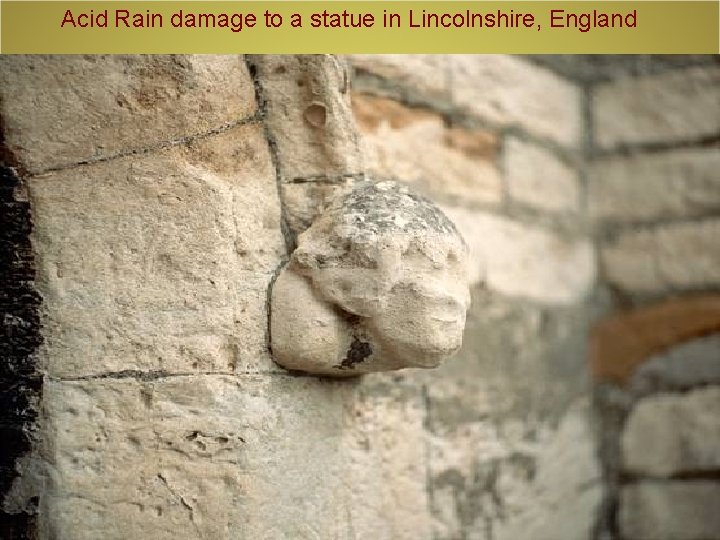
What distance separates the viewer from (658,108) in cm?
209

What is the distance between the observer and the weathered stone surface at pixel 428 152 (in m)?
1.52

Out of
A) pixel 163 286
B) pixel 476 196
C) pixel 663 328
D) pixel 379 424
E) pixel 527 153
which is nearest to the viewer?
pixel 163 286

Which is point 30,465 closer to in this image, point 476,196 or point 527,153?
point 476,196

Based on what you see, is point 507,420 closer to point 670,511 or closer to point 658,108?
point 670,511

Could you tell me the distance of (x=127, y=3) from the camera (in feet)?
4.09

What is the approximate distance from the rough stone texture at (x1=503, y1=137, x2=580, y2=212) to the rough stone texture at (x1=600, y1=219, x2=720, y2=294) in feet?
0.51

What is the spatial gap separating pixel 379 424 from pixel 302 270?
0.31 meters

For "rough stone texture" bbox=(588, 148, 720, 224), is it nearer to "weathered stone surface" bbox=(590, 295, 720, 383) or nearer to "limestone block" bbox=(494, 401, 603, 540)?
"weathered stone surface" bbox=(590, 295, 720, 383)

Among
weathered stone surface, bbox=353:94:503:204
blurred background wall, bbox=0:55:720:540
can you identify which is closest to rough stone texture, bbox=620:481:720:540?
blurred background wall, bbox=0:55:720:540

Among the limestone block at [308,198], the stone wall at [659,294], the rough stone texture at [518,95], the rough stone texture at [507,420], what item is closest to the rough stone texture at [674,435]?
the stone wall at [659,294]

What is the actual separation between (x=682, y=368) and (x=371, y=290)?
1.09 metres

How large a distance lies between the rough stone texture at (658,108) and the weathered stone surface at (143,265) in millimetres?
1199

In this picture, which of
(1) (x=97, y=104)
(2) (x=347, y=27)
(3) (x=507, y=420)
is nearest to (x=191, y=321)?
(1) (x=97, y=104)

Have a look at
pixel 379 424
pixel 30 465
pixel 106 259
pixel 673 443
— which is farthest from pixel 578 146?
pixel 30 465
